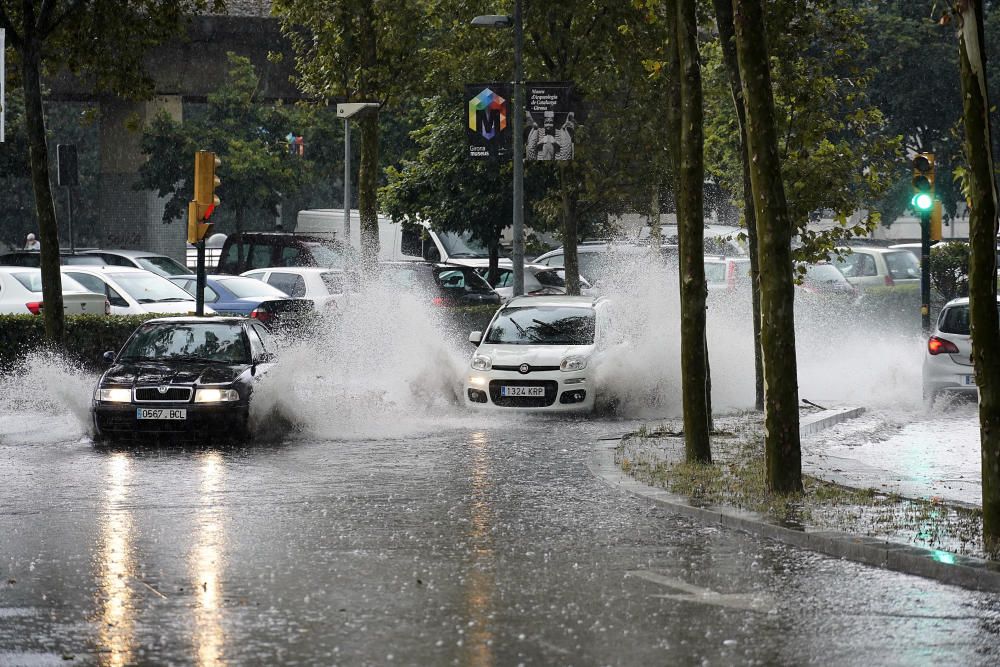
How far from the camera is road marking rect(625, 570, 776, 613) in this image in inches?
333

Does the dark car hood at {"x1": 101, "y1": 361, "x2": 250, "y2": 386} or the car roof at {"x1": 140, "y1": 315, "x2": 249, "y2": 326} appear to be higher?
the car roof at {"x1": 140, "y1": 315, "x2": 249, "y2": 326}

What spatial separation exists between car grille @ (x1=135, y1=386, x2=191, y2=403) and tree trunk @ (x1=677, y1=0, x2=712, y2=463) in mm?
4785

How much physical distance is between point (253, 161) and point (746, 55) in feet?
152

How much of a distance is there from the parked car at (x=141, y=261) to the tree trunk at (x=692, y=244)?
888 inches

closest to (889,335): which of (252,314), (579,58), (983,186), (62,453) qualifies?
(579,58)

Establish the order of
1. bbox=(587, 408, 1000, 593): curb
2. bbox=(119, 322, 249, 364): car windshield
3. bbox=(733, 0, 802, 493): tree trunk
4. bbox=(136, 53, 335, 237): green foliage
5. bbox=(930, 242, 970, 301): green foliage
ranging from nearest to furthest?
bbox=(587, 408, 1000, 593): curb, bbox=(733, 0, 802, 493): tree trunk, bbox=(119, 322, 249, 364): car windshield, bbox=(930, 242, 970, 301): green foliage, bbox=(136, 53, 335, 237): green foliage

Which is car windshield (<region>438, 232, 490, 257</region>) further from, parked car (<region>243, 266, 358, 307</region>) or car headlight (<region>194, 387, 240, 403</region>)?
car headlight (<region>194, 387, 240, 403</region>)

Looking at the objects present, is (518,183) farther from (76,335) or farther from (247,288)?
(76,335)

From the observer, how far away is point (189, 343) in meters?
18.0

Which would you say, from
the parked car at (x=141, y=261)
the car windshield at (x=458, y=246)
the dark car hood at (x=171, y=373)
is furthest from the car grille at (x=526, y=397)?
the car windshield at (x=458, y=246)

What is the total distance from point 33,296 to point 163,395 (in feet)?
33.5

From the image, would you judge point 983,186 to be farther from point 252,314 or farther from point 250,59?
point 250,59

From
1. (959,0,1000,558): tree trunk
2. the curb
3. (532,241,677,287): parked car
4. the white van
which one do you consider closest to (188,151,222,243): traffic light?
the curb

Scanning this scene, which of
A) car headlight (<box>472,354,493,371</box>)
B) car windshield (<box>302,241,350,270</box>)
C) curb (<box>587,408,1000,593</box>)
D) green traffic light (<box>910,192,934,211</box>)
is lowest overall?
curb (<box>587,408,1000,593</box>)
